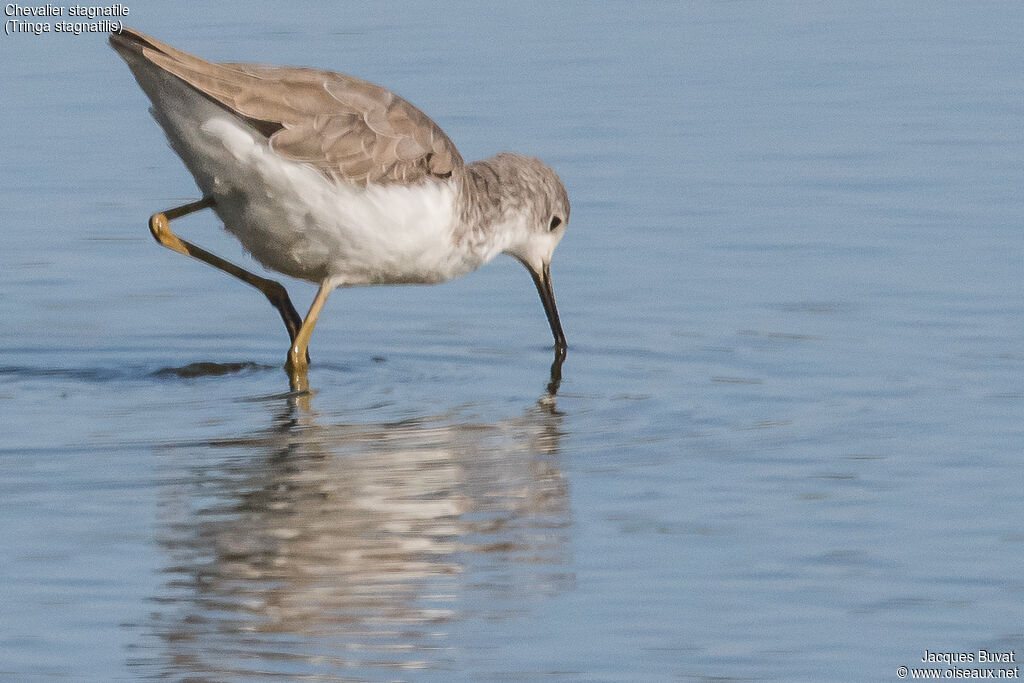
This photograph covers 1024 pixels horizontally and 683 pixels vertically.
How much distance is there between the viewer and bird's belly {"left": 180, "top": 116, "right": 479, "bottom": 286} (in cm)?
895

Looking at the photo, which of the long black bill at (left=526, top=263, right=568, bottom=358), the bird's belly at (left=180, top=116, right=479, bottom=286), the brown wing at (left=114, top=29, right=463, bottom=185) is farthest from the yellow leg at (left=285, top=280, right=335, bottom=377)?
the long black bill at (left=526, top=263, right=568, bottom=358)

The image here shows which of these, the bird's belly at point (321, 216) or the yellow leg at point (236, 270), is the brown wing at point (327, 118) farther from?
the yellow leg at point (236, 270)

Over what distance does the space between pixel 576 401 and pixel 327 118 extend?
5.95 ft

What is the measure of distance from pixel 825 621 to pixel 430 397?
355cm

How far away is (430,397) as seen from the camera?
9.34 meters

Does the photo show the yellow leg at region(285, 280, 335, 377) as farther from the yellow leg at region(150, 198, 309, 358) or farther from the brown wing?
the brown wing

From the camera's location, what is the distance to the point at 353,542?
275 inches

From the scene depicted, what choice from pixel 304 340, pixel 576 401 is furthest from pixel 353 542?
pixel 304 340

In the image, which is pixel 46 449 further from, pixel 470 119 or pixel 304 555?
pixel 470 119

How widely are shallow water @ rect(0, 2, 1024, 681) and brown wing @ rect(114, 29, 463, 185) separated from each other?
112cm

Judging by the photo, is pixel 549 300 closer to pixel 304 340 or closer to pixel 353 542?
pixel 304 340

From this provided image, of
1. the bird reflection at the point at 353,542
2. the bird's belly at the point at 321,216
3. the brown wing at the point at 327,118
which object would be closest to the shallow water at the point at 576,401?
the bird reflection at the point at 353,542

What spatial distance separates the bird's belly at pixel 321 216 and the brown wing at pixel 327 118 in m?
0.07

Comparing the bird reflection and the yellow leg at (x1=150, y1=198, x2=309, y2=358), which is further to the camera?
the yellow leg at (x1=150, y1=198, x2=309, y2=358)
